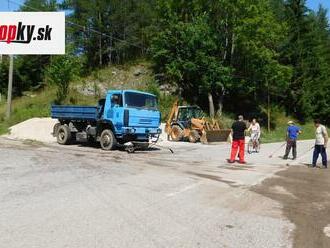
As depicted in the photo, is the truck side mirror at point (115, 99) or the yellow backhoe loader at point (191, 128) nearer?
the truck side mirror at point (115, 99)

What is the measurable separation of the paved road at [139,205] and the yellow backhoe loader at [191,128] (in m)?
13.2

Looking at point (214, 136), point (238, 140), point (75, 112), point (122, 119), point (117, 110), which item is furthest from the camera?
point (214, 136)

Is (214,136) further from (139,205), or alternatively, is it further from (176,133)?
(139,205)

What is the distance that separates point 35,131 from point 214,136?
35.1 feet

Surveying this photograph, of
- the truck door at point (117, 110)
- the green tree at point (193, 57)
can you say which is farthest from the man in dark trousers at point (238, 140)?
the green tree at point (193, 57)

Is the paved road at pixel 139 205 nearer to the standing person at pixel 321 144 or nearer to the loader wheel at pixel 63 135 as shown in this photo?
the standing person at pixel 321 144

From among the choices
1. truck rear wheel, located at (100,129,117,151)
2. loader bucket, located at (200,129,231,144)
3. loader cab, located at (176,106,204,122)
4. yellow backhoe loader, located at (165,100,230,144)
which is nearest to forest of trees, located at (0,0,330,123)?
loader cab, located at (176,106,204,122)

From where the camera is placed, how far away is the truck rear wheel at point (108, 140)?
950 inches

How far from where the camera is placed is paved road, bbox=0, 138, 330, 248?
7711mm

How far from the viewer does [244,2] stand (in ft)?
156

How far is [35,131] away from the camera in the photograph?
32.6 metres

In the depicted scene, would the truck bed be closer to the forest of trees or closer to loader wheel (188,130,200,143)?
loader wheel (188,130,200,143)

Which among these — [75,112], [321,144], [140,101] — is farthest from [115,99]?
[321,144]

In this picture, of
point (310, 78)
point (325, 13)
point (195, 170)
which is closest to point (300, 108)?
point (310, 78)
